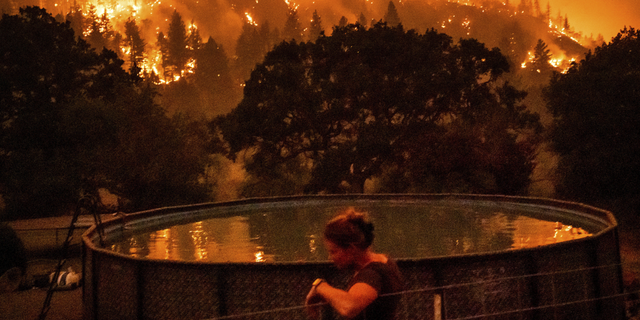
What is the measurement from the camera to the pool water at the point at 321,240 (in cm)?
1124

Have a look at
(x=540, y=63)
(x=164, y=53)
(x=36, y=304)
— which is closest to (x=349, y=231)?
(x=36, y=304)

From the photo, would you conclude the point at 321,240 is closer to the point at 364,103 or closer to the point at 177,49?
the point at 364,103

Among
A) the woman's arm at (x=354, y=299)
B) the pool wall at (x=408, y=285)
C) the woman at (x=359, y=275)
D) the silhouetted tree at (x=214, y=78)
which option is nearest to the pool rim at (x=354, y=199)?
the pool wall at (x=408, y=285)

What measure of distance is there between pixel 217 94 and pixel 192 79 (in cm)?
785

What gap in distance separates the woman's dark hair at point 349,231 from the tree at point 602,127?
19151 millimetres

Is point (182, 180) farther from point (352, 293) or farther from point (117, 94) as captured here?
point (352, 293)

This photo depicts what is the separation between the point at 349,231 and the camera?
10.5ft

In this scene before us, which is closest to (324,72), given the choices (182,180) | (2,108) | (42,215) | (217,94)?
(182,180)

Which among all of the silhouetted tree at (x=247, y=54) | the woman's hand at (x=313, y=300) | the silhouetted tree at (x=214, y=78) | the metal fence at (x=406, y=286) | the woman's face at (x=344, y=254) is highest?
the silhouetted tree at (x=247, y=54)

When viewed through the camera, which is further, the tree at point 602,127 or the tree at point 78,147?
the tree at point 78,147

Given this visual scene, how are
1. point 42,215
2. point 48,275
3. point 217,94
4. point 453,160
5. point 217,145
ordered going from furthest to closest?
1. point 217,94
2. point 217,145
3. point 42,215
4. point 453,160
5. point 48,275

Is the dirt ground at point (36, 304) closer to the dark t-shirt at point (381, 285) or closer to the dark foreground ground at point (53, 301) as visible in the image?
the dark foreground ground at point (53, 301)

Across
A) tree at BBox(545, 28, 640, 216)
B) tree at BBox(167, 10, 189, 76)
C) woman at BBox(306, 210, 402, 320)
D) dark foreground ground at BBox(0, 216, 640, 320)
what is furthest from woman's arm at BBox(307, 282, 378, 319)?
tree at BBox(167, 10, 189, 76)

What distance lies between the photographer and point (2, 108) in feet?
90.0
